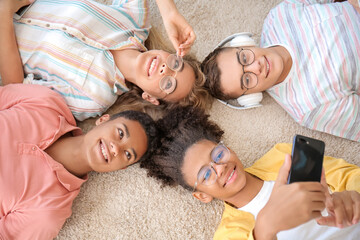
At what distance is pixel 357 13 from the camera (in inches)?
61.4

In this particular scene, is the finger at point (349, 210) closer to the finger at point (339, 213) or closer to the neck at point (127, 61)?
the finger at point (339, 213)

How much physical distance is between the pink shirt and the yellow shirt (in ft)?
2.42

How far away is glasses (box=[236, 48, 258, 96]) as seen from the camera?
1459 mm

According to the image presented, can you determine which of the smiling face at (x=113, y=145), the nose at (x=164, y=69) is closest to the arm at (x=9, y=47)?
the smiling face at (x=113, y=145)

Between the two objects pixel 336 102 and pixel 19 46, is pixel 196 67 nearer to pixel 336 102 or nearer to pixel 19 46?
pixel 336 102

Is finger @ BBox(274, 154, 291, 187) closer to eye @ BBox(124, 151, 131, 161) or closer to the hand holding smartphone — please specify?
eye @ BBox(124, 151, 131, 161)

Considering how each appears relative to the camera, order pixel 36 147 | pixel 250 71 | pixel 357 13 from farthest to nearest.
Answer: pixel 357 13
pixel 250 71
pixel 36 147

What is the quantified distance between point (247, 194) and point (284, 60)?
74 cm

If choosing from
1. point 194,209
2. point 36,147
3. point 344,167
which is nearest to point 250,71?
point 344,167

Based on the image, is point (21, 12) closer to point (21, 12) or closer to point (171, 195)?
point (21, 12)

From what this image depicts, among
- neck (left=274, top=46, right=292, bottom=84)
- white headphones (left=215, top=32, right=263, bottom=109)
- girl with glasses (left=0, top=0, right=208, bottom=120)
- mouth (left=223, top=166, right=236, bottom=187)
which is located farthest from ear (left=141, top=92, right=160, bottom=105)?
neck (left=274, top=46, right=292, bottom=84)

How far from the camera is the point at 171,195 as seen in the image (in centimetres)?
157

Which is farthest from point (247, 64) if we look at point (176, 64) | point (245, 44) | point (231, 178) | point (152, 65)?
point (231, 178)

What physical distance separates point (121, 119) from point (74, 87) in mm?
340
